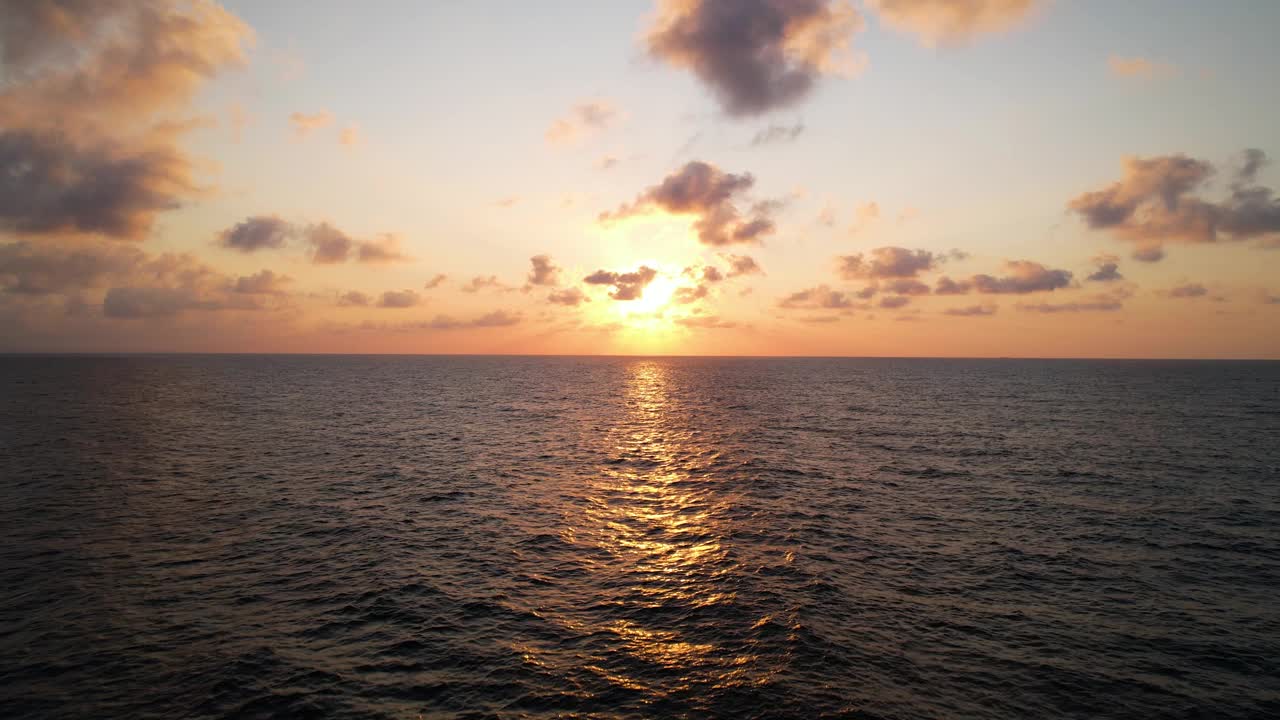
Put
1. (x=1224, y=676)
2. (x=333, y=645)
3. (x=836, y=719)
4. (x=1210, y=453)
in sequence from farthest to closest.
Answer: (x=1210, y=453) < (x=333, y=645) < (x=1224, y=676) < (x=836, y=719)

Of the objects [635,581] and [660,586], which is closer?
[660,586]

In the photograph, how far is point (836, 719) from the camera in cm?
1881

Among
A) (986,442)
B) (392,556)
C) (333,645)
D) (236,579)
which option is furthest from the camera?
(986,442)

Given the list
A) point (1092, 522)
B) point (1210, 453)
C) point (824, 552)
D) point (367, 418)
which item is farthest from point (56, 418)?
point (1210, 453)

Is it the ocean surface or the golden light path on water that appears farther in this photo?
the golden light path on water

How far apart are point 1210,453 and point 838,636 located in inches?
2614

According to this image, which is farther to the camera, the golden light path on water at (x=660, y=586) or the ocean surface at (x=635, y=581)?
the golden light path on water at (x=660, y=586)

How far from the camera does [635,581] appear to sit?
30.3m

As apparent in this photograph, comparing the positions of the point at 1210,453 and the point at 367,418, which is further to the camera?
the point at 367,418

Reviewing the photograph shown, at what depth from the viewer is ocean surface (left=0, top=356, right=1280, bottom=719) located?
20344mm

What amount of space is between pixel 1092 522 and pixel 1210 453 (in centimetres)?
3952

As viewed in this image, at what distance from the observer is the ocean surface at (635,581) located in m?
20.3

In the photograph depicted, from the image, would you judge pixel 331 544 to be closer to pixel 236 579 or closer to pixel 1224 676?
pixel 236 579

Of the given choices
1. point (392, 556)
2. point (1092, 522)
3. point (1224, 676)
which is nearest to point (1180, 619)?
point (1224, 676)
